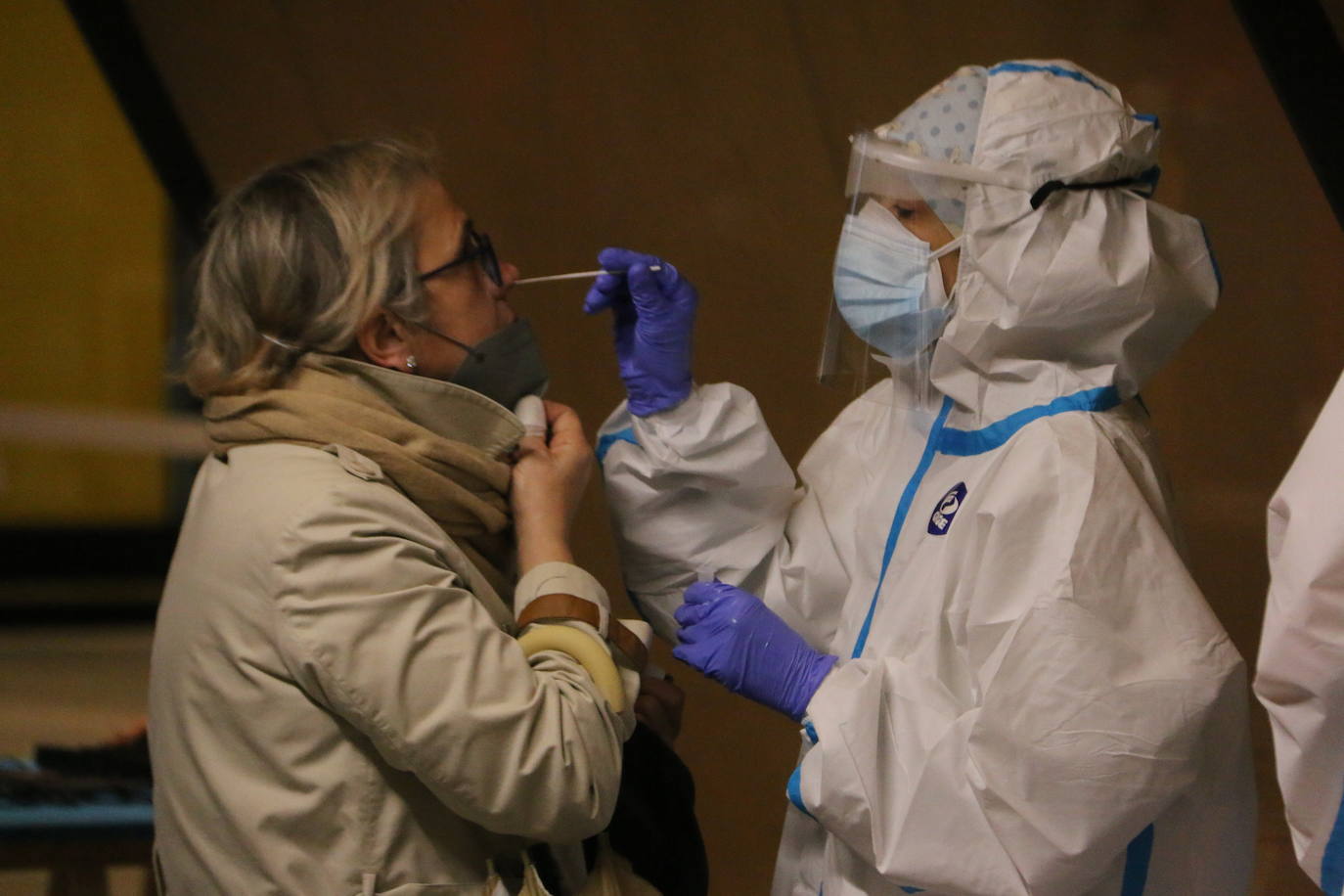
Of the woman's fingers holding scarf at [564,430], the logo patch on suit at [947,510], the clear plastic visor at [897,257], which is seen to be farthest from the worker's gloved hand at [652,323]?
the logo patch on suit at [947,510]

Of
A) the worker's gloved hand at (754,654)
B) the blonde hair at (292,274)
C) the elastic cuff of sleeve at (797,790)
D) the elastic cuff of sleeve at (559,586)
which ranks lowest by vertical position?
the elastic cuff of sleeve at (797,790)

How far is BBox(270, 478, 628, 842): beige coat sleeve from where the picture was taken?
4.40 ft

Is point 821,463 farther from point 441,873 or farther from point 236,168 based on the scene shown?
point 236,168

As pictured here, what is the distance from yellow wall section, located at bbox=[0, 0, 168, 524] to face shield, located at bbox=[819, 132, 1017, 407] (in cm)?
196

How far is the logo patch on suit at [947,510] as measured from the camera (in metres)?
1.64

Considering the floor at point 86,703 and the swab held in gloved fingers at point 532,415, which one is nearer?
the swab held in gloved fingers at point 532,415

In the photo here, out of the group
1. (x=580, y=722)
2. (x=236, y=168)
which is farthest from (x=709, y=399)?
(x=236, y=168)

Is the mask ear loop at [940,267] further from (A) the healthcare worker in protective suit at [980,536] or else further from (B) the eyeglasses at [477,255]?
(B) the eyeglasses at [477,255]

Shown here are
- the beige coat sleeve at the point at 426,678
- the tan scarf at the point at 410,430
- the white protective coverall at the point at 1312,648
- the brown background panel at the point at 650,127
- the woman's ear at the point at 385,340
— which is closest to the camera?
the white protective coverall at the point at 1312,648

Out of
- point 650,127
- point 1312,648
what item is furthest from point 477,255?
point 650,127

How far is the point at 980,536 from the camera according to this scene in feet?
5.02

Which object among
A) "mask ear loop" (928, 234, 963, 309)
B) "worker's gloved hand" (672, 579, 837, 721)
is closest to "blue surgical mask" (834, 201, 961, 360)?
"mask ear loop" (928, 234, 963, 309)

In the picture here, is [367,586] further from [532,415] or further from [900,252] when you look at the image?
[900,252]

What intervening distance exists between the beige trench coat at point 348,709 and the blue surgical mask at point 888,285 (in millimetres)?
626
